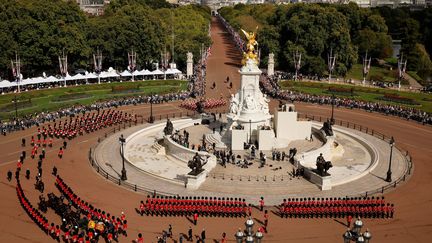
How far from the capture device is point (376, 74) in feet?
328

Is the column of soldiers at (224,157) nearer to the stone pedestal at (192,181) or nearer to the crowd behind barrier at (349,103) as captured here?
the stone pedestal at (192,181)

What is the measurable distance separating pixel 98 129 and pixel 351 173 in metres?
29.9

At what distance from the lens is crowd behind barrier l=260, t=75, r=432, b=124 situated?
209 feet

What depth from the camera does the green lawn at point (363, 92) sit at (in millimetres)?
72463

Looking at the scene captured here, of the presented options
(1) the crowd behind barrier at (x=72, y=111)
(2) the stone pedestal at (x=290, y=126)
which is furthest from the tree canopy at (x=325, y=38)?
(2) the stone pedestal at (x=290, y=126)

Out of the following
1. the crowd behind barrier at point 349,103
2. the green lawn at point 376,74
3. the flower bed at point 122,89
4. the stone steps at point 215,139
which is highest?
the green lawn at point 376,74

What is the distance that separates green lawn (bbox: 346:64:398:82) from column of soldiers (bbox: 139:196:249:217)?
68.1m

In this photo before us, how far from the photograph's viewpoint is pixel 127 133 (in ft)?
179

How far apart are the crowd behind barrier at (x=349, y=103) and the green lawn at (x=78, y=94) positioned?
15.4 meters

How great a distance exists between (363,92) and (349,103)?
958cm

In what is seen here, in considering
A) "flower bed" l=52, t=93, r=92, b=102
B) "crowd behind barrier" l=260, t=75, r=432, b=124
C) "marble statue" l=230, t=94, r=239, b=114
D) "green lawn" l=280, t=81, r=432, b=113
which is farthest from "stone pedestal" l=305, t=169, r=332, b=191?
"flower bed" l=52, t=93, r=92, b=102

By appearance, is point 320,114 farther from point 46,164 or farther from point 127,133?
point 46,164

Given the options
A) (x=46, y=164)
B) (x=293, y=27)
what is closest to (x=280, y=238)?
(x=46, y=164)

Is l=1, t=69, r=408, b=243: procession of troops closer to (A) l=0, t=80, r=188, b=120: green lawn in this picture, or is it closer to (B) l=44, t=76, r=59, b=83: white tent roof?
(A) l=0, t=80, r=188, b=120: green lawn
